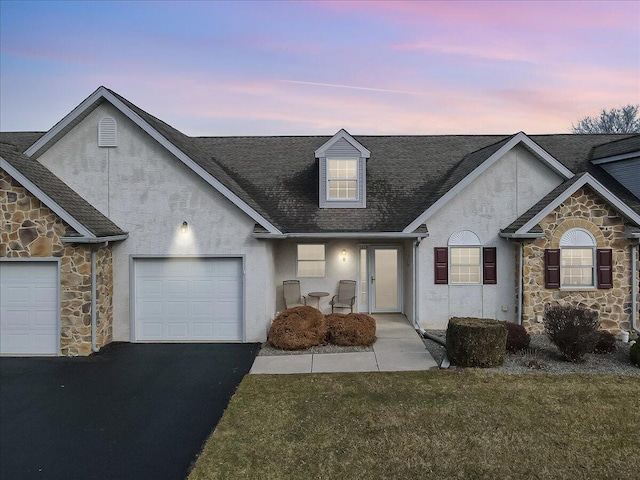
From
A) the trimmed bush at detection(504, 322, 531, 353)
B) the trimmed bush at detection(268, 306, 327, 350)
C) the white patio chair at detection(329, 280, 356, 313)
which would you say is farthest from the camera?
the white patio chair at detection(329, 280, 356, 313)

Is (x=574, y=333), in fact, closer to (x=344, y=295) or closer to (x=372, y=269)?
(x=372, y=269)

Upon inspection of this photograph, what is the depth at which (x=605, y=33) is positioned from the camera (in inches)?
618

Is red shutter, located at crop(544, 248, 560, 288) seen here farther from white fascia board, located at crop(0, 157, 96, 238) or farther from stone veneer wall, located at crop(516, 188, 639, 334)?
white fascia board, located at crop(0, 157, 96, 238)

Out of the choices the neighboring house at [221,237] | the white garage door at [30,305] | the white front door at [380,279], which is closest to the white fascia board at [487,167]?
the neighboring house at [221,237]

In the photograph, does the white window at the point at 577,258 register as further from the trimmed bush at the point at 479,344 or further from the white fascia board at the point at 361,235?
the trimmed bush at the point at 479,344

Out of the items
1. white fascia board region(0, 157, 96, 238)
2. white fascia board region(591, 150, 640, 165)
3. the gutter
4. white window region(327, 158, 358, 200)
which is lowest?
the gutter

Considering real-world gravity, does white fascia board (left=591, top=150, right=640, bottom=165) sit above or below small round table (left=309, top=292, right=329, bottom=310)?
above

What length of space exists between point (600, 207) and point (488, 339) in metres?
6.29

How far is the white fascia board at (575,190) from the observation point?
12383 millimetres

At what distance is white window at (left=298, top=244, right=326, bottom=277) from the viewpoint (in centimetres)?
1509

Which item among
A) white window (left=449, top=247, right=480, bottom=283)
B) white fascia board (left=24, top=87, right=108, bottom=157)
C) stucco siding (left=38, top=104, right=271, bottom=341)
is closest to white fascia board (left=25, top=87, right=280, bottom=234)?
white fascia board (left=24, top=87, right=108, bottom=157)

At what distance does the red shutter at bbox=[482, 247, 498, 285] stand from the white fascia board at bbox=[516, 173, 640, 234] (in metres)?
1.18

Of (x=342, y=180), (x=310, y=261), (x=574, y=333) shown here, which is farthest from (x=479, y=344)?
(x=342, y=180)

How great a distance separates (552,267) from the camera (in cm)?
1266
